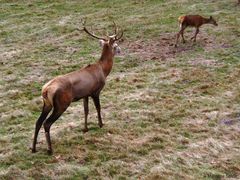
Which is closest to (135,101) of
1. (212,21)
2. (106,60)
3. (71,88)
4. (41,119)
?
(106,60)

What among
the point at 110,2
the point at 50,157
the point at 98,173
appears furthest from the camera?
the point at 110,2

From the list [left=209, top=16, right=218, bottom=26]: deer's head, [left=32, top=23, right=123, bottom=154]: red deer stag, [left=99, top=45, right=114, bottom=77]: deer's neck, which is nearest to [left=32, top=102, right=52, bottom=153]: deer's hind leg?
[left=32, top=23, right=123, bottom=154]: red deer stag

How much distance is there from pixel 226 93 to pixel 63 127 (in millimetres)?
4237

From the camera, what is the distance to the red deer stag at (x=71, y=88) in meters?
7.99

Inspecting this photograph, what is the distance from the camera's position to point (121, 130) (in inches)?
369

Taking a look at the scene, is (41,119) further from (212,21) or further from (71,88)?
(212,21)

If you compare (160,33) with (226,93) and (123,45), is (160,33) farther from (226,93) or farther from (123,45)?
(226,93)

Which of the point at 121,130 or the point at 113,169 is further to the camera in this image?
the point at 121,130

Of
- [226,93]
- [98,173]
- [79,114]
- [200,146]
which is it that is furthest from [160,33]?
[98,173]

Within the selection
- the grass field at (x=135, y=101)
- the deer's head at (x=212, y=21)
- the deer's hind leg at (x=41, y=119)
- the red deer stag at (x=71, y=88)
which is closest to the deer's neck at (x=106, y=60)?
the red deer stag at (x=71, y=88)

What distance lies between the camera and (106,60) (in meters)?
9.73

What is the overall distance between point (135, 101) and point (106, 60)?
5.92 ft

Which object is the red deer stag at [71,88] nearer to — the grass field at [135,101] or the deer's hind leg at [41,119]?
the deer's hind leg at [41,119]

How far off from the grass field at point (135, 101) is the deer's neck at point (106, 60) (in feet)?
3.60
